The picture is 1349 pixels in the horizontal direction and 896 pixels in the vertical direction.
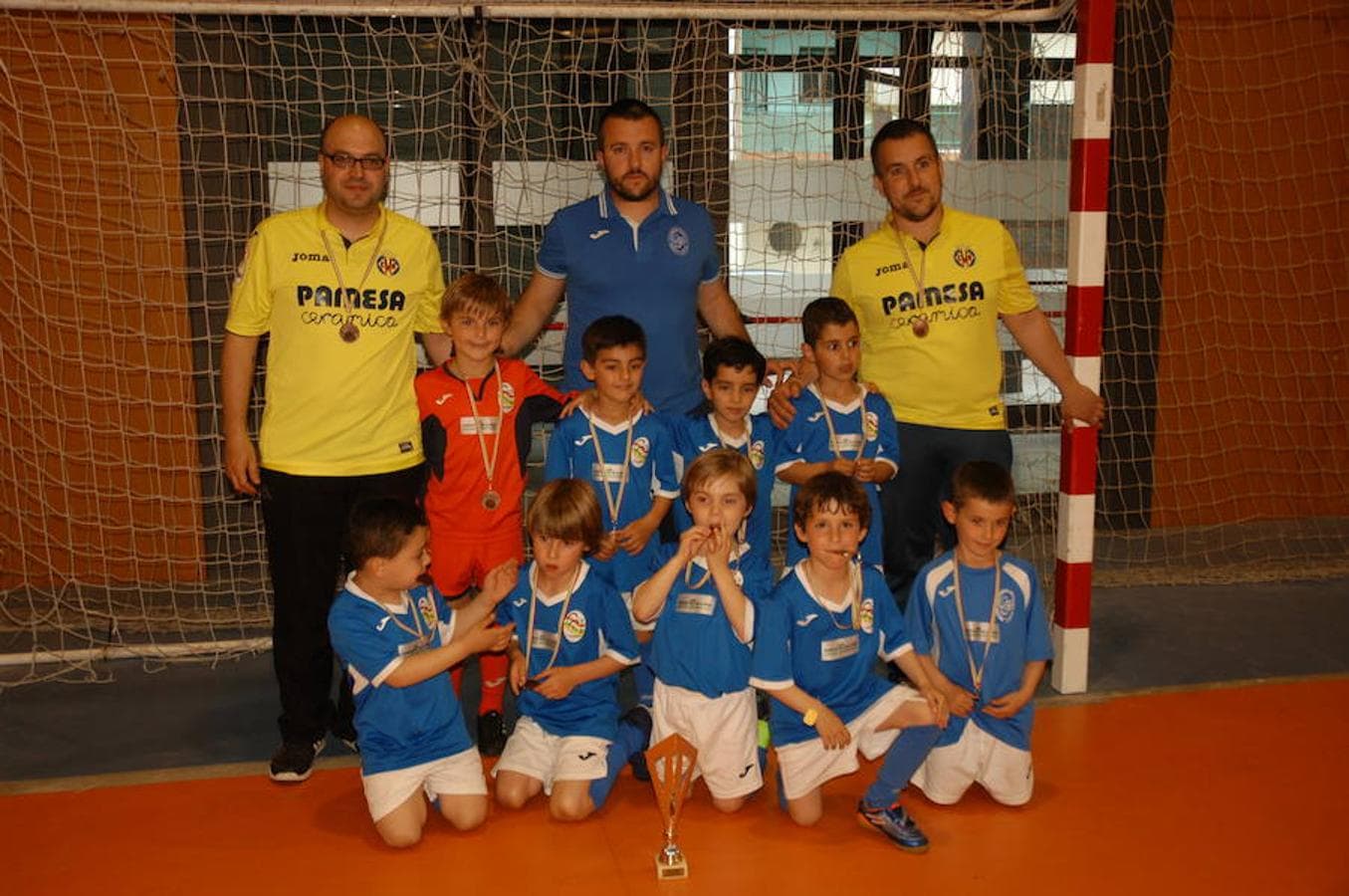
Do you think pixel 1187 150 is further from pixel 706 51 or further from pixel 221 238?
pixel 221 238

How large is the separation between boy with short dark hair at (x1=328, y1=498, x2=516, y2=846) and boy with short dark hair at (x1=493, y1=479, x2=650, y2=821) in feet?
0.51

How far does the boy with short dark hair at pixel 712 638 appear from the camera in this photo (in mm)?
3410

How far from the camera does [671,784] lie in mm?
3012

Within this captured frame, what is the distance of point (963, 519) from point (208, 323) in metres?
3.47

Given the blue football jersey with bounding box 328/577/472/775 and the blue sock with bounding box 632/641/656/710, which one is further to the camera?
the blue sock with bounding box 632/641/656/710

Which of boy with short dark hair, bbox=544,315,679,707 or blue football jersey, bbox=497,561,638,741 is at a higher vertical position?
boy with short dark hair, bbox=544,315,679,707

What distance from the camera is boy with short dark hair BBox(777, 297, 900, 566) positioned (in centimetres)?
383

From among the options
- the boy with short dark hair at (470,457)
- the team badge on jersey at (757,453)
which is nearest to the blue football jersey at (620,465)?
the boy with short dark hair at (470,457)

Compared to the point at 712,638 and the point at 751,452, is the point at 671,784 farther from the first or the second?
the point at 751,452

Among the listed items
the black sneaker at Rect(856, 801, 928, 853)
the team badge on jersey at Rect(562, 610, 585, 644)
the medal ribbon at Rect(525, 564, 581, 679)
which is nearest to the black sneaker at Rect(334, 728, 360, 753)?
the medal ribbon at Rect(525, 564, 581, 679)

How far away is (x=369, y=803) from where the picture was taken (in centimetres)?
335

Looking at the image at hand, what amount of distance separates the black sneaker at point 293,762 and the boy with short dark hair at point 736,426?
131 cm

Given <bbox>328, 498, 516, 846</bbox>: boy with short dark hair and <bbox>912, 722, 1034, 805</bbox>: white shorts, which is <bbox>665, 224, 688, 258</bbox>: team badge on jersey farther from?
<bbox>912, 722, 1034, 805</bbox>: white shorts

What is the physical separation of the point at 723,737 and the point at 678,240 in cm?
155
